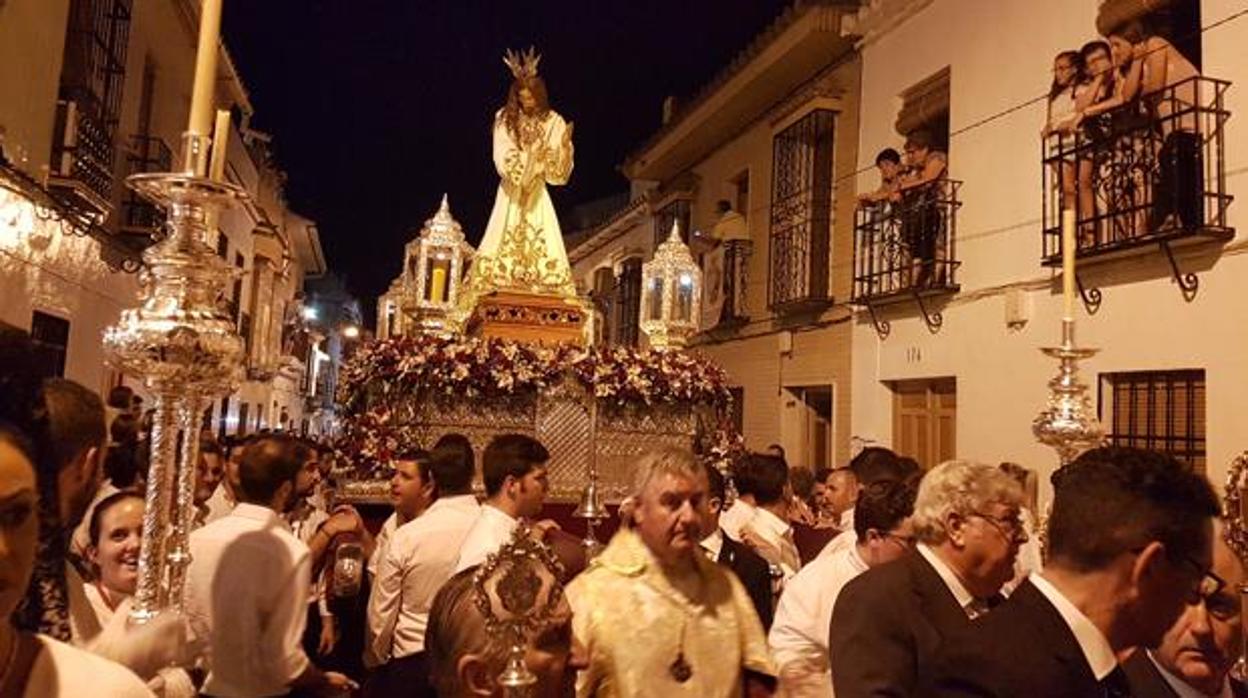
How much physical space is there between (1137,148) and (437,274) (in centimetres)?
628

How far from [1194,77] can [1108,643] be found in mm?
6320

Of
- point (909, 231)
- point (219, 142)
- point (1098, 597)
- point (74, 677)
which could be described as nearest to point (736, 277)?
point (909, 231)

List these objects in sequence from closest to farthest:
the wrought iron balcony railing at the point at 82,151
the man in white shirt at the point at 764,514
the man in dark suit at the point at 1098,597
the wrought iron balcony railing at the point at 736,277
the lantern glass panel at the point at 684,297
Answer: the man in dark suit at the point at 1098,597
the man in white shirt at the point at 764,514
the wrought iron balcony railing at the point at 82,151
the lantern glass panel at the point at 684,297
the wrought iron balcony railing at the point at 736,277

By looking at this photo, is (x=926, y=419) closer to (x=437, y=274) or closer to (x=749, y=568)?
(x=437, y=274)

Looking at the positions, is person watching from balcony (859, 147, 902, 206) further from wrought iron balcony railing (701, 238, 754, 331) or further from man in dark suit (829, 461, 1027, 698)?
man in dark suit (829, 461, 1027, 698)

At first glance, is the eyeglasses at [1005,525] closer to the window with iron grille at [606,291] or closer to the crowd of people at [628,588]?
the crowd of people at [628,588]

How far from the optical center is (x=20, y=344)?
4.29 feet

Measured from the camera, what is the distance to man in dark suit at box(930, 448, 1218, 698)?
6.15 ft

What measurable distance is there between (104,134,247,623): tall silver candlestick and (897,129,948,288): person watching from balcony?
340 inches

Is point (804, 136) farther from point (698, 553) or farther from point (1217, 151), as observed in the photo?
point (698, 553)

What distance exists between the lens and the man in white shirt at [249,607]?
3.05m

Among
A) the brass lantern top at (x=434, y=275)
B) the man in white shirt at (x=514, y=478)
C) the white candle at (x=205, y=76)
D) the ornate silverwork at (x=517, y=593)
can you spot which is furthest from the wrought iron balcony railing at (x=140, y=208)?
the ornate silverwork at (x=517, y=593)

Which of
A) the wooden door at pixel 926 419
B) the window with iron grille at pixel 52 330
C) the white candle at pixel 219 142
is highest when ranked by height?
the white candle at pixel 219 142

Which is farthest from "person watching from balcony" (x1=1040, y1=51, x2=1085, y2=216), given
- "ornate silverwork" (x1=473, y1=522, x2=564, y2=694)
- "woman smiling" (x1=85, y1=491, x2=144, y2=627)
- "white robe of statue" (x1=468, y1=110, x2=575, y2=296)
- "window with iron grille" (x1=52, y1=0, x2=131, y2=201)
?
"window with iron grille" (x1=52, y1=0, x2=131, y2=201)
